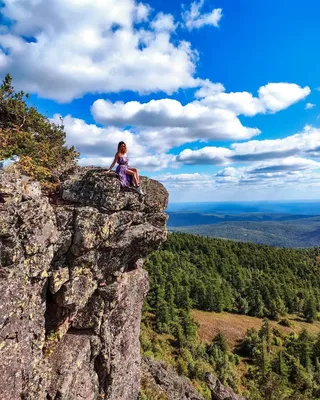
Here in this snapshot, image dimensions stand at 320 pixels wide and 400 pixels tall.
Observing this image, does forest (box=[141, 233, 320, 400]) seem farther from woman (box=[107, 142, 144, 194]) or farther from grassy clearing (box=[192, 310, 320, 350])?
woman (box=[107, 142, 144, 194])

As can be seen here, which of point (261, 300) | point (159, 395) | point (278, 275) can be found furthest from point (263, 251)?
point (159, 395)

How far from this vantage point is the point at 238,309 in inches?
4227

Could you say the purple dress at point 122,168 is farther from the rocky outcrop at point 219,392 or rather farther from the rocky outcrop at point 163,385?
the rocky outcrop at point 219,392

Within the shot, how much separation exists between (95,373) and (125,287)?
4863 millimetres

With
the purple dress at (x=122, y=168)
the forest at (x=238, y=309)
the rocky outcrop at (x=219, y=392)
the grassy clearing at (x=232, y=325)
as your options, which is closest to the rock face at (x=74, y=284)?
the purple dress at (x=122, y=168)

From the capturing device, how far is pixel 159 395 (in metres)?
24.1

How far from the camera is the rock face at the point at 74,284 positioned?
1228 cm

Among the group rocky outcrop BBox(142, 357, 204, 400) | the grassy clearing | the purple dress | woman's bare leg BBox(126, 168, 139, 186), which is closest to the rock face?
the purple dress

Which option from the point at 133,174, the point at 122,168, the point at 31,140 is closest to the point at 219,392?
the point at 133,174

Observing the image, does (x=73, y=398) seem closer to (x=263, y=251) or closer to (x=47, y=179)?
(x=47, y=179)

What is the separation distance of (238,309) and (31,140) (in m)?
103

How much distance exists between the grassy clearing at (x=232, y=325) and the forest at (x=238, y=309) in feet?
9.00

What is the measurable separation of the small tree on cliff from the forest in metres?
18.8

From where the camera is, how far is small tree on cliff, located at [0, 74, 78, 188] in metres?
18.6
